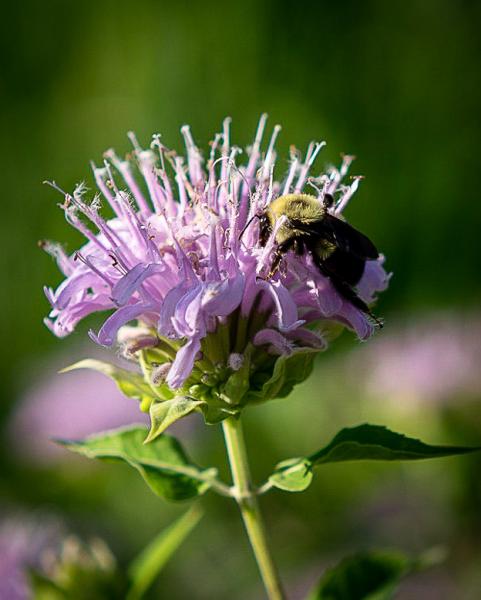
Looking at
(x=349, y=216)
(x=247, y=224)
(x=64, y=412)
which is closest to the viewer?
(x=247, y=224)

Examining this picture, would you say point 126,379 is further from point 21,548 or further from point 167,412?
point 21,548

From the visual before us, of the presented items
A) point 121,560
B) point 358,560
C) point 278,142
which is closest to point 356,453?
point 358,560

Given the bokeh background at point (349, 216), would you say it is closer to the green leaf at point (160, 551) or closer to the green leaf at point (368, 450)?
the green leaf at point (160, 551)

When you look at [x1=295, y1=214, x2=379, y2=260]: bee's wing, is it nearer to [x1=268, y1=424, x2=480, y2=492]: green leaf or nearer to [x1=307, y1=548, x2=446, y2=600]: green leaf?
[x1=268, y1=424, x2=480, y2=492]: green leaf

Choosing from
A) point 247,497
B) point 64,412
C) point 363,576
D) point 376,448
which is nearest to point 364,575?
point 363,576

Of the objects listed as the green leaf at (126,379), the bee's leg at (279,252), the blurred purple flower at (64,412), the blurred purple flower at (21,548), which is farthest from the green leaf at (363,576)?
the blurred purple flower at (64,412)
